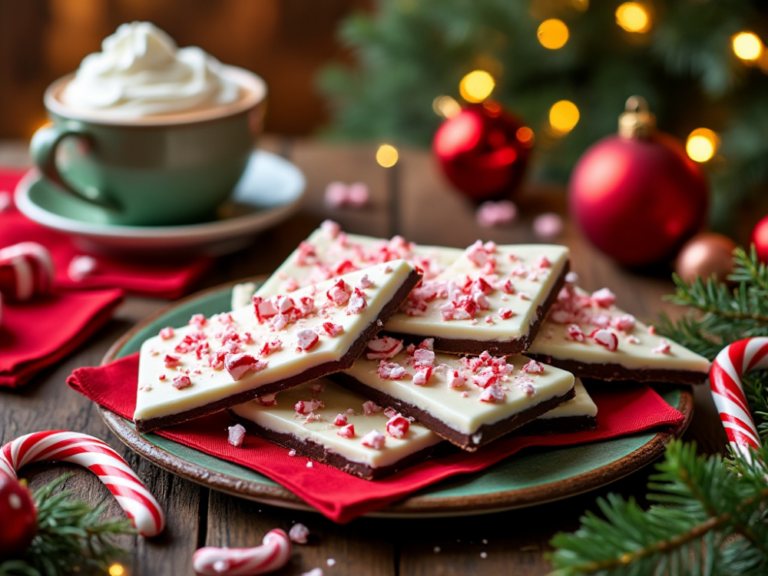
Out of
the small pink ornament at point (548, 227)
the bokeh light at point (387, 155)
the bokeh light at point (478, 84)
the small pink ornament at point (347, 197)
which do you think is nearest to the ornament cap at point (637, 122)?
the small pink ornament at point (548, 227)

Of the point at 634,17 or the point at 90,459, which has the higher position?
the point at 634,17

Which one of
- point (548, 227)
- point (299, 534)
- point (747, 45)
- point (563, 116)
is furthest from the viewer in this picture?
point (563, 116)

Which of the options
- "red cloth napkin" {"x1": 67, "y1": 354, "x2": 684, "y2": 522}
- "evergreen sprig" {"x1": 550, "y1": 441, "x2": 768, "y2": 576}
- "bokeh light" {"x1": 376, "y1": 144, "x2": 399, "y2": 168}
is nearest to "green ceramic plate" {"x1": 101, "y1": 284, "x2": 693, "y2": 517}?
"red cloth napkin" {"x1": 67, "y1": 354, "x2": 684, "y2": 522}

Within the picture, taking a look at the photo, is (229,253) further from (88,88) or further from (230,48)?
(230,48)

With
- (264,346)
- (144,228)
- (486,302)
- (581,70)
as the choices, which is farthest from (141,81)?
(581,70)

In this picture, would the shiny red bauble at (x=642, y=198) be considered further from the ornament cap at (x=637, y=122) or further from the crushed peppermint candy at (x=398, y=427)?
the crushed peppermint candy at (x=398, y=427)

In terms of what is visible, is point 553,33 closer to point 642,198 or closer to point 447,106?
point 447,106
